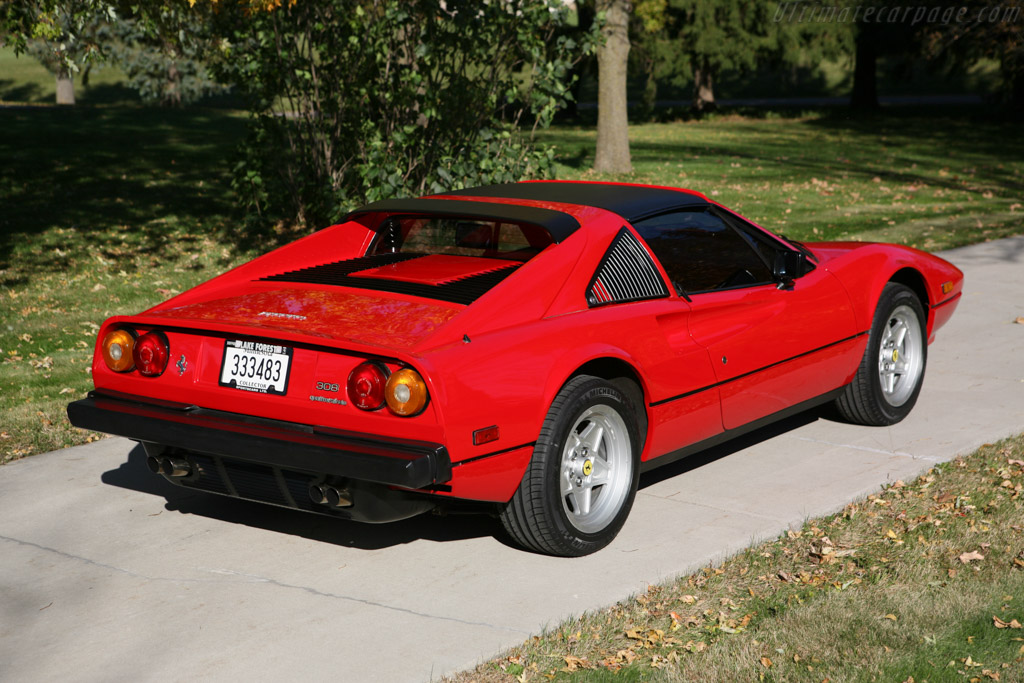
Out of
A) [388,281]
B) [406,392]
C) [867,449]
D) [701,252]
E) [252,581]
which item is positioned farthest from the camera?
[867,449]

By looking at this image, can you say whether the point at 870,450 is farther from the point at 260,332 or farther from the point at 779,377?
the point at 260,332

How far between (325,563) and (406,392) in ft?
3.43

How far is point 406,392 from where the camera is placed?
3.97m

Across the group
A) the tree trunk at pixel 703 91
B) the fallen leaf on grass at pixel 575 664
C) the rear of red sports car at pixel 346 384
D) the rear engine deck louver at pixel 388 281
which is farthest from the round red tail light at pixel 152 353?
the tree trunk at pixel 703 91

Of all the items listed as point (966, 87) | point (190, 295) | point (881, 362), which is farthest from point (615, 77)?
point (966, 87)

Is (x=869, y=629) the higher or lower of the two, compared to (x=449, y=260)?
lower

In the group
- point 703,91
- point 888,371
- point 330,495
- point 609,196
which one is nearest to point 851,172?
point 888,371

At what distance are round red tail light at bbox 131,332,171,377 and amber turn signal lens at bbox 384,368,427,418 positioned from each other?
1.10 metres

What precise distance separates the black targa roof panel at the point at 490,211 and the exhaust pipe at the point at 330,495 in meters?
1.38

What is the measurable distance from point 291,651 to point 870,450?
11.2 ft

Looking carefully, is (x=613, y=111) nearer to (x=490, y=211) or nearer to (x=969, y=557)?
(x=490, y=211)

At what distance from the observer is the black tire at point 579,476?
4.33 metres

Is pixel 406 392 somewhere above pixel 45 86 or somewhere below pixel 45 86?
below

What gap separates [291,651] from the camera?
3854 millimetres
